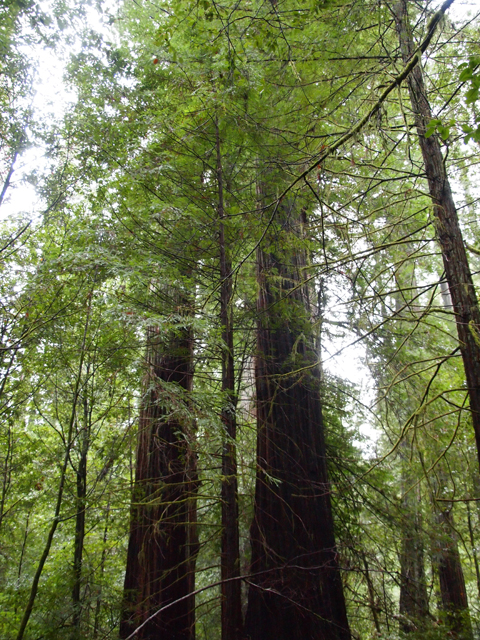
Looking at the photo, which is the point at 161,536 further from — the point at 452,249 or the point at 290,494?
the point at 452,249

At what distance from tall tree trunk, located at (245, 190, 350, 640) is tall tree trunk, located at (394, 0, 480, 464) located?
130 cm

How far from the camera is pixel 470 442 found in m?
6.56

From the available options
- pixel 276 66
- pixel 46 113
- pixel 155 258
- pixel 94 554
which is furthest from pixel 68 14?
pixel 94 554

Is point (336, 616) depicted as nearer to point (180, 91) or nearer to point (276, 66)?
point (180, 91)

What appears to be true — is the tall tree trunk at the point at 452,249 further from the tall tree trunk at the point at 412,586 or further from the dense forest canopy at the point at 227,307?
the tall tree trunk at the point at 412,586

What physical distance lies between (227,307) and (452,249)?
226 centimetres

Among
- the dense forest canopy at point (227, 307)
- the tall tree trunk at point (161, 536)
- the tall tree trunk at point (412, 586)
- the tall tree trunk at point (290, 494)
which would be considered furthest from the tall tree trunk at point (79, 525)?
the tall tree trunk at point (412, 586)

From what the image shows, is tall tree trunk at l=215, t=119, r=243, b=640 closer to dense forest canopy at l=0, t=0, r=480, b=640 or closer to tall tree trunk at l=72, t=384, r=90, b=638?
dense forest canopy at l=0, t=0, r=480, b=640

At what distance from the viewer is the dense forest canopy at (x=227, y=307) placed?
3.46 metres

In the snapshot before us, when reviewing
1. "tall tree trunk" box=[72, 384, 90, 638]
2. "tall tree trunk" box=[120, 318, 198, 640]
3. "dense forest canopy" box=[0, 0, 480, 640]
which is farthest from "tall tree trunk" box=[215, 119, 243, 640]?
"tall tree trunk" box=[72, 384, 90, 638]

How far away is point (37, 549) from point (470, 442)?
8.53 metres

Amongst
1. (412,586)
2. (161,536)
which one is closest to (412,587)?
(412,586)

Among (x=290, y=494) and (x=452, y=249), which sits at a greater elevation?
(x=452, y=249)

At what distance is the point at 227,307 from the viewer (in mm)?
4230
